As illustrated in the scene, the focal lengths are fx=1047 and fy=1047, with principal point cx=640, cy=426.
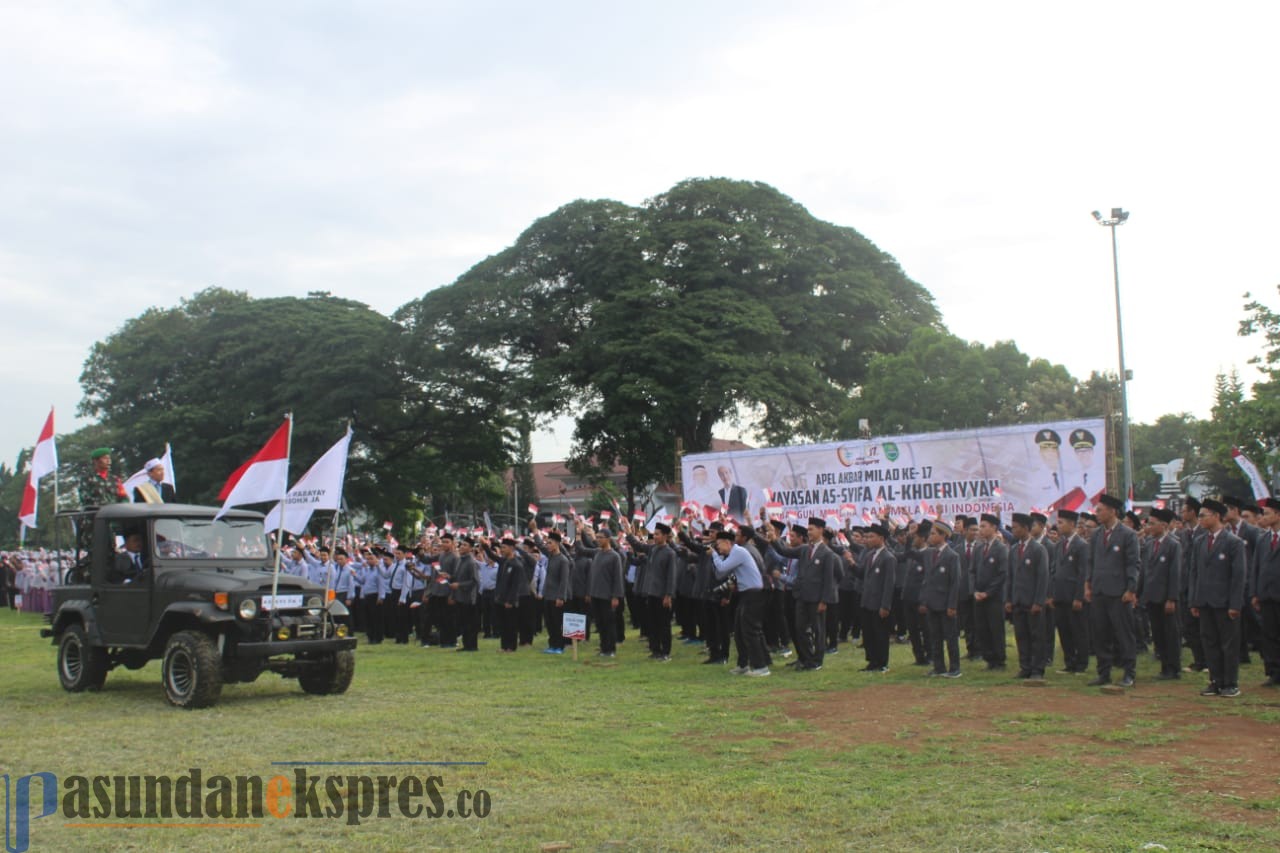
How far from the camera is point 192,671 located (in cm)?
1145

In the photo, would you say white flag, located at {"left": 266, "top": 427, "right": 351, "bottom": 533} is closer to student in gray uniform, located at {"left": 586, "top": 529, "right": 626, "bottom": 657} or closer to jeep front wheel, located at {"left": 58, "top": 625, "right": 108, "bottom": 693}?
jeep front wheel, located at {"left": 58, "top": 625, "right": 108, "bottom": 693}

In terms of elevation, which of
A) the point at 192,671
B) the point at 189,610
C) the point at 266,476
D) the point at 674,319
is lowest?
the point at 192,671

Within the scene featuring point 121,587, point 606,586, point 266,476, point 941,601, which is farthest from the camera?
point 606,586

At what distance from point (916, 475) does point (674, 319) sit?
15.3 m

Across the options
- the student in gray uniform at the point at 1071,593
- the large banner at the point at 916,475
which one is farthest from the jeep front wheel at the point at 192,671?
the large banner at the point at 916,475

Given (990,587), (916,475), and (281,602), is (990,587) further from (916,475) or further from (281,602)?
(916,475)

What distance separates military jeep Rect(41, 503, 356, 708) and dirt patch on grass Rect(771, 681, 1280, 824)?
214 inches

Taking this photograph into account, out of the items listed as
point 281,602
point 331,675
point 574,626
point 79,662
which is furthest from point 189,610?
point 574,626

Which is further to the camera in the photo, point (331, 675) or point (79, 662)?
point (79, 662)

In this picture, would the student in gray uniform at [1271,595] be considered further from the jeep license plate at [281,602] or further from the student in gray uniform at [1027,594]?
the jeep license plate at [281,602]

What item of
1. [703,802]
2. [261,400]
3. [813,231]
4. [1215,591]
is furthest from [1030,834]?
[261,400]

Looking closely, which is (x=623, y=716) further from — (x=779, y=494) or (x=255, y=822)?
(x=779, y=494)

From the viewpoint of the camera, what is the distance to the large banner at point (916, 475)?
20047 mm

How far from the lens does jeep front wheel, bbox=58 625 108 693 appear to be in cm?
1310
